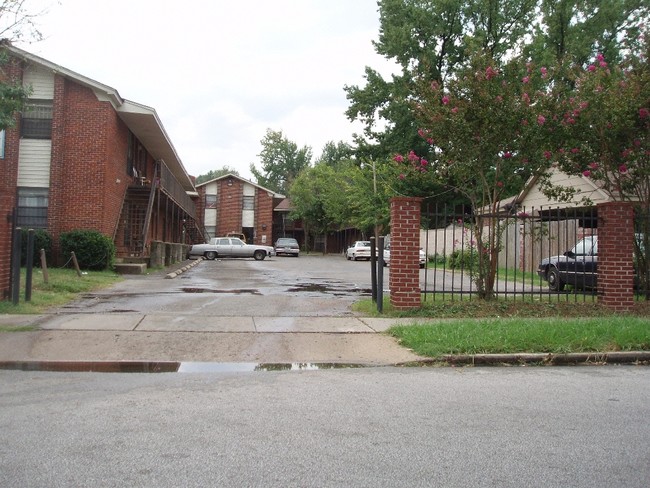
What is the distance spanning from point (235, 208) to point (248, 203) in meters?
1.35

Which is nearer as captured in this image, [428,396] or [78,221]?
[428,396]

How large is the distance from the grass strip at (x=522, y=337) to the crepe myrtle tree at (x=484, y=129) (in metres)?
2.58

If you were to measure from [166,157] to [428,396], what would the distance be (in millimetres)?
26754

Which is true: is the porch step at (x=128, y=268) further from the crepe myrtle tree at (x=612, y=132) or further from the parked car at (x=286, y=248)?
the parked car at (x=286, y=248)

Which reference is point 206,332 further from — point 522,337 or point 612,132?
point 612,132

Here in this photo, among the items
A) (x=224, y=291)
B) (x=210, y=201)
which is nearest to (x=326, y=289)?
(x=224, y=291)

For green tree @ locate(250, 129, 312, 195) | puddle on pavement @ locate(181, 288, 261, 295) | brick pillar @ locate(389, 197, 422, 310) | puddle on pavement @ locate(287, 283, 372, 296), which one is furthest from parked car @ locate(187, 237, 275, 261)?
green tree @ locate(250, 129, 312, 195)

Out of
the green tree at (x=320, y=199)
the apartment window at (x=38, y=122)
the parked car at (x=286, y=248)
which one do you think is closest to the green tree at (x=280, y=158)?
Result: the green tree at (x=320, y=199)

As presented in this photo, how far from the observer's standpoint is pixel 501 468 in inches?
147

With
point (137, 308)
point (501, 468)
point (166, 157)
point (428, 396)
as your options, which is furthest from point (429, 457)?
point (166, 157)

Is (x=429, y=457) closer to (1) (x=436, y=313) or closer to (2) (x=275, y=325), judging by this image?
(2) (x=275, y=325)

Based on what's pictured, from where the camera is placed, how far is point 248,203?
53375 mm

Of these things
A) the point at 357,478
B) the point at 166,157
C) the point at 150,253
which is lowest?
the point at 357,478

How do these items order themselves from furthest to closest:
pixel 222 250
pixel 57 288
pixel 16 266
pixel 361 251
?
pixel 361 251, pixel 222 250, pixel 57 288, pixel 16 266
